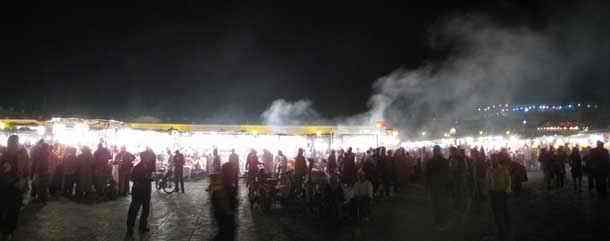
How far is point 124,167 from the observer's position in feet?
47.6

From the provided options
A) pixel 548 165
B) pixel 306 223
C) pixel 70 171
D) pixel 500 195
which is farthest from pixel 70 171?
pixel 548 165

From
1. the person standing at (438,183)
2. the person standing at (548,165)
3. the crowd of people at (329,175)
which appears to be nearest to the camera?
the crowd of people at (329,175)

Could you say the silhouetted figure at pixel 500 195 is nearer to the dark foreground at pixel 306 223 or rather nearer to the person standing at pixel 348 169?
the dark foreground at pixel 306 223

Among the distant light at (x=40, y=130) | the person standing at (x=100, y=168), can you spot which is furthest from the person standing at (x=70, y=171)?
Answer: the distant light at (x=40, y=130)

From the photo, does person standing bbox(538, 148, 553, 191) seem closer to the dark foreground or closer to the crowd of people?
the crowd of people

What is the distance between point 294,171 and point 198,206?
11.4 feet

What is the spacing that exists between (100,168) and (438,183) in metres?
11.2

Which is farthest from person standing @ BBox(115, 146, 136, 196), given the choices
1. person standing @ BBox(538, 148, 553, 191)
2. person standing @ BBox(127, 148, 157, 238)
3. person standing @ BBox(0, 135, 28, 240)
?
person standing @ BBox(538, 148, 553, 191)

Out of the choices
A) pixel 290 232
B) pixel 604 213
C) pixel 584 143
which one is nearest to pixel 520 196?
pixel 604 213

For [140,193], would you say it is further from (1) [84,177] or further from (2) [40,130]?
(2) [40,130]

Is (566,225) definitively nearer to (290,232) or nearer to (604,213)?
(604,213)

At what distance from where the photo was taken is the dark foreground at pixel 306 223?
8.59m

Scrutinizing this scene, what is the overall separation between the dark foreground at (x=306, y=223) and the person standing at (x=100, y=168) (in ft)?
3.56

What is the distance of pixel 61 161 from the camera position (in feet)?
48.7
